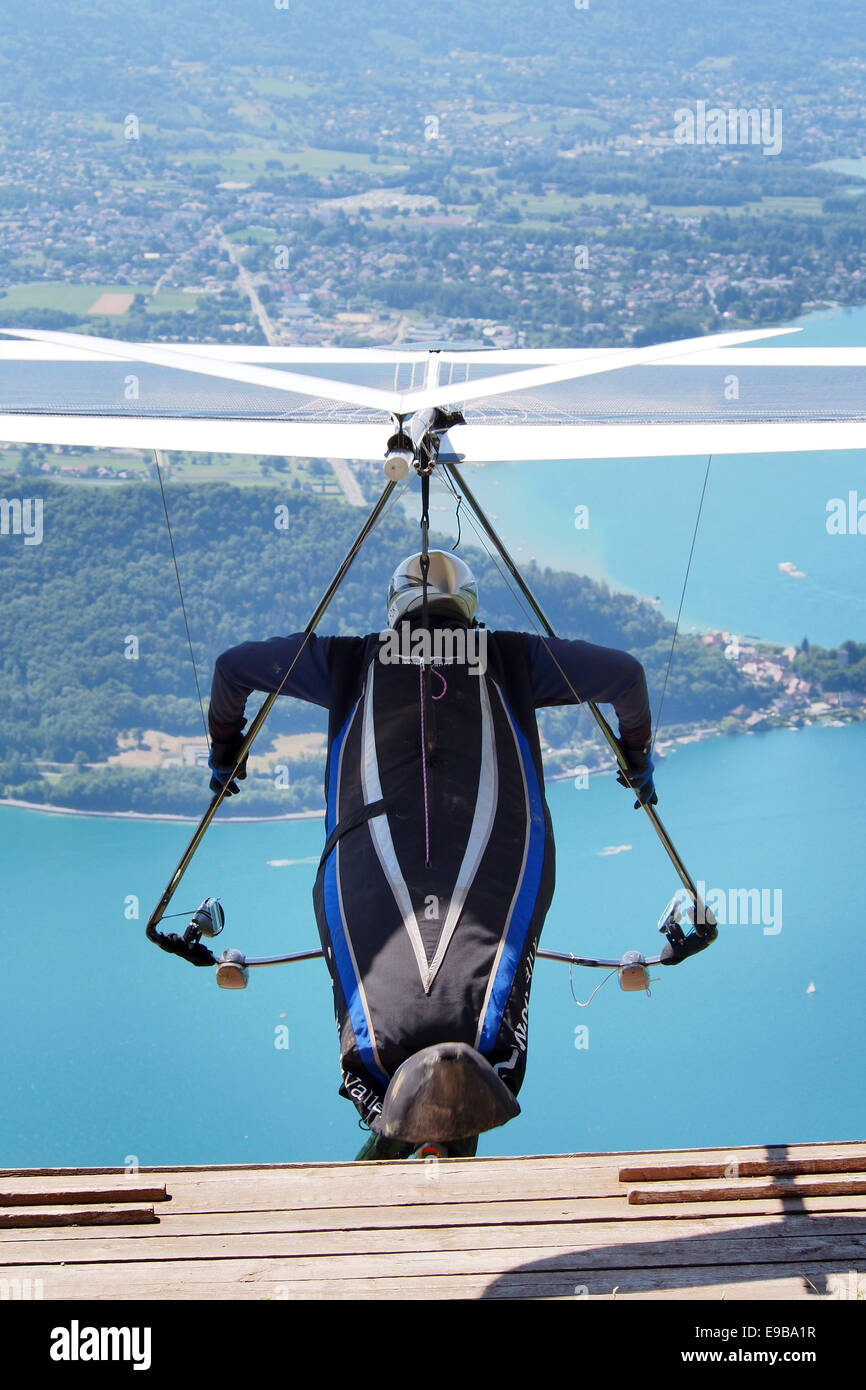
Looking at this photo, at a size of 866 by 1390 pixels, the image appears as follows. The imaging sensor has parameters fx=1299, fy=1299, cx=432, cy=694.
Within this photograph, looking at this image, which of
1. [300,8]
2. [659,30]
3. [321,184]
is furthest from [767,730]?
[300,8]

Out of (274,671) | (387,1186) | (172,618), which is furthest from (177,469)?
(387,1186)

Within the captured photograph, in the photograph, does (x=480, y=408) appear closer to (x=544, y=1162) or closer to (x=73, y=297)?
(x=544, y=1162)

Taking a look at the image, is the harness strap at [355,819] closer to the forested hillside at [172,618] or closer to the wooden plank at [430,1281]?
the wooden plank at [430,1281]

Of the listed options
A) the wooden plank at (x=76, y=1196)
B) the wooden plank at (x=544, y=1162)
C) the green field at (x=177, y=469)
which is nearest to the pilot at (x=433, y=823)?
the wooden plank at (x=544, y=1162)

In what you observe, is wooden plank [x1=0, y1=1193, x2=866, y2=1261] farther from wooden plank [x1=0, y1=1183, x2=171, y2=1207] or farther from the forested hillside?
the forested hillside

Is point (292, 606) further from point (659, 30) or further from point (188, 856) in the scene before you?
point (659, 30)

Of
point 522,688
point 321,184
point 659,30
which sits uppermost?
point 659,30

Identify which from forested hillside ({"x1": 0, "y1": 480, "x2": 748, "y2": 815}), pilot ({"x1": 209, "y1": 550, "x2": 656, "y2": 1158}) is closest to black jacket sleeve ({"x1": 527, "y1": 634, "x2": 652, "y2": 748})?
pilot ({"x1": 209, "y1": 550, "x2": 656, "y2": 1158})
